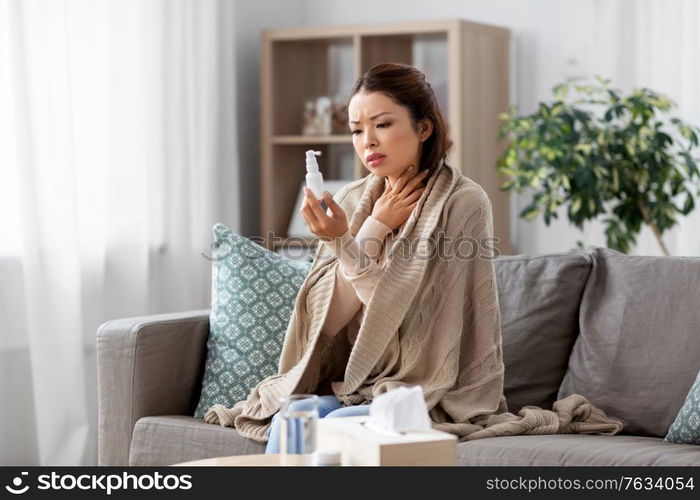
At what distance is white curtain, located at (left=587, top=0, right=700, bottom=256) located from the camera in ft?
12.2

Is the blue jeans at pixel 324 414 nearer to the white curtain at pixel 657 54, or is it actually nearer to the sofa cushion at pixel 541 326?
the sofa cushion at pixel 541 326

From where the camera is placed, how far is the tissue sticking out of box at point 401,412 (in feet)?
5.19

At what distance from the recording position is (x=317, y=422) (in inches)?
65.1

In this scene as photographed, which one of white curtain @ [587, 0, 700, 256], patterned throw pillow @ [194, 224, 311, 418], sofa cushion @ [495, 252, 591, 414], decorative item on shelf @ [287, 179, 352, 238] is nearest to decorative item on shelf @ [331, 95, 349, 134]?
decorative item on shelf @ [287, 179, 352, 238]

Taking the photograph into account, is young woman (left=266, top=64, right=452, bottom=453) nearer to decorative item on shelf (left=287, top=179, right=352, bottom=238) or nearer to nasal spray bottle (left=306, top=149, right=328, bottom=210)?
nasal spray bottle (left=306, top=149, right=328, bottom=210)

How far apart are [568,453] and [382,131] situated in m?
0.73

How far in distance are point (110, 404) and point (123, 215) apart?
1168 millimetres

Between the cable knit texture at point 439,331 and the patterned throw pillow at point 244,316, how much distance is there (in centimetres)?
25

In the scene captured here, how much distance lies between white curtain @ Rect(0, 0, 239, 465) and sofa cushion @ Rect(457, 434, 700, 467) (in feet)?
5.32

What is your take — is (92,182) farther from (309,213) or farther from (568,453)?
(568,453)

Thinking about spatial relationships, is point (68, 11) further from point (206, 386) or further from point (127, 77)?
point (206, 386)

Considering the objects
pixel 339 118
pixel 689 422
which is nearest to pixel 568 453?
pixel 689 422
